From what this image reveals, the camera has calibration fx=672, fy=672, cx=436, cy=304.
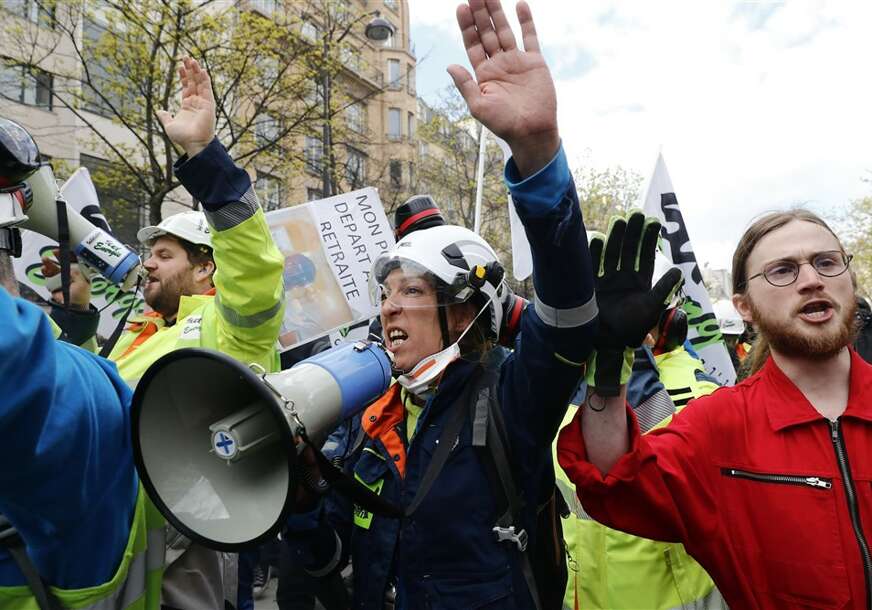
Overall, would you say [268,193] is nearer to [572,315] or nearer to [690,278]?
[690,278]

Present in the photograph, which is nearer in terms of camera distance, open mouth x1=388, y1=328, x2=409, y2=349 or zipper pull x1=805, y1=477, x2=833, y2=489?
zipper pull x1=805, y1=477, x2=833, y2=489

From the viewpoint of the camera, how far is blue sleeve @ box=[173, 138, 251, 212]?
2242mm

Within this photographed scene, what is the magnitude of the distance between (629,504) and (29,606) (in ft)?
5.18

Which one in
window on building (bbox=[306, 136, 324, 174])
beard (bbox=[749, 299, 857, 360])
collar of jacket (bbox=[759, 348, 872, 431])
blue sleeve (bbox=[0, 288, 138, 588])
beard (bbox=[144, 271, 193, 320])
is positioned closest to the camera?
blue sleeve (bbox=[0, 288, 138, 588])

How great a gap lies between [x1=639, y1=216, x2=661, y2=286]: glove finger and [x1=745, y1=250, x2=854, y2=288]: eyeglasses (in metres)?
0.69

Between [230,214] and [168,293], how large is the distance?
4.39 ft

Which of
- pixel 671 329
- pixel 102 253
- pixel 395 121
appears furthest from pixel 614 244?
pixel 395 121

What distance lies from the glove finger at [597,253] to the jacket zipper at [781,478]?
79 cm

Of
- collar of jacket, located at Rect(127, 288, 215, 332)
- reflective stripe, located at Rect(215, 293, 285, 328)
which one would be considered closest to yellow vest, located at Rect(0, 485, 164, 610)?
reflective stripe, located at Rect(215, 293, 285, 328)

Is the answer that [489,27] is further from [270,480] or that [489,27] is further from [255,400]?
[270,480]

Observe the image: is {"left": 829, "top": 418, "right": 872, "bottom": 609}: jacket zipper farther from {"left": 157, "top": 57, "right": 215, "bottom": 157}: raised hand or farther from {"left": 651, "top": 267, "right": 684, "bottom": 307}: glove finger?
{"left": 157, "top": 57, "right": 215, "bottom": 157}: raised hand

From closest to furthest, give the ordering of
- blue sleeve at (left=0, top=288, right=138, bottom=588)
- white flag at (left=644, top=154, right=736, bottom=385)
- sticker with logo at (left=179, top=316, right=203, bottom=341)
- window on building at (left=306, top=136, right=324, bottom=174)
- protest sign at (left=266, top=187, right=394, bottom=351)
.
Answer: blue sleeve at (left=0, top=288, right=138, bottom=588) < sticker with logo at (left=179, top=316, right=203, bottom=341) < white flag at (left=644, top=154, right=736, bottom=385) < protest sign at (left=266, top=187, right=394, bottom=351) < window on building at (left=306, top=136, right=324, bottom=174)

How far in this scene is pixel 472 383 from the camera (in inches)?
85.7

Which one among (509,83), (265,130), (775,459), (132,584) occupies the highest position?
(265,130)
